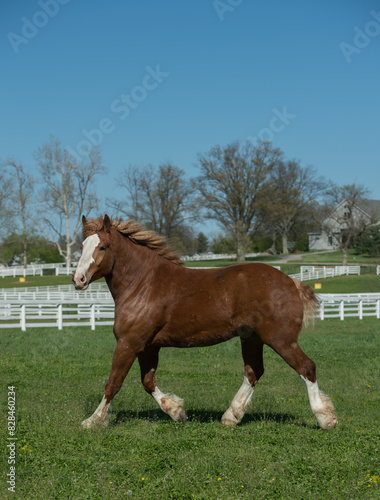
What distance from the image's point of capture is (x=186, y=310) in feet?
20.5

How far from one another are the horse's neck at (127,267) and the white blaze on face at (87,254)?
301 mm

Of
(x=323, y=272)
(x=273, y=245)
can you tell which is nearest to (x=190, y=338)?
(x=323, y=272)

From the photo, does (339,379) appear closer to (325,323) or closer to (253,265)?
(253,265)

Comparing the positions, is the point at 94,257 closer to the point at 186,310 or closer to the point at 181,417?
the point at 186,310

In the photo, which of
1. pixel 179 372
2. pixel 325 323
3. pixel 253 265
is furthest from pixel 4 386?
pixel 325 323

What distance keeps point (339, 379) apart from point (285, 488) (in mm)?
5801

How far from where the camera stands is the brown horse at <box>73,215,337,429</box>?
6.07 m

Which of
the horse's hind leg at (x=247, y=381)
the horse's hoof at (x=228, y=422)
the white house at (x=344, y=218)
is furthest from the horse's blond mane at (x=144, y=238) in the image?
the white house at (x=344, y=218)

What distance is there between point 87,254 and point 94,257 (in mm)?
92

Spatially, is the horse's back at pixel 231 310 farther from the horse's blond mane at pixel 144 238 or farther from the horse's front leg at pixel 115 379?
the horse's blond mane at pixel 144 238

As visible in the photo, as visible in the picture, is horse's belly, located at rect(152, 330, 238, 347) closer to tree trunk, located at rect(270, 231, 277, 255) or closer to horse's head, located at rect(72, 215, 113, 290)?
horse's head, located at rect(72, 215, 113, 290)

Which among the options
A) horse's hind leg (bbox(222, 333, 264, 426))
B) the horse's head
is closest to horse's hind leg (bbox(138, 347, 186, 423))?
horse's hind leg (bbox(222, 333, 264, 426))

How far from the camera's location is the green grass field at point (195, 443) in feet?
14.5

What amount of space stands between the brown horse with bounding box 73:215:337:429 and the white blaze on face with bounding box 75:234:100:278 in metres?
0.01
